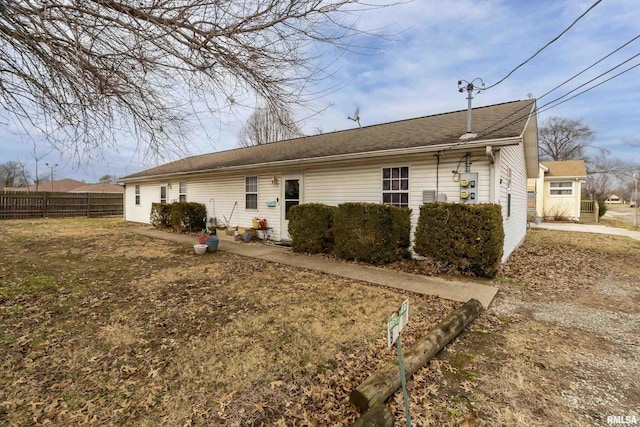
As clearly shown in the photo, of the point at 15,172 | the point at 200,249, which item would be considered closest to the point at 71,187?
the point at 15,172

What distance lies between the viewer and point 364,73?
5422mm

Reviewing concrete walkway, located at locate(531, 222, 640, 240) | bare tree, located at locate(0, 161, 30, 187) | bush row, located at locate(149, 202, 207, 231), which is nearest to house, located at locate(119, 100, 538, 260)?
bush row, located at locate(149, 202, 207, 231)

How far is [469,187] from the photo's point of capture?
6.37m

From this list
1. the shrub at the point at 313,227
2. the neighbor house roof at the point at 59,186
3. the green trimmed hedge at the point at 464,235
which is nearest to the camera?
the green trimmed hedge at the point at 464,235

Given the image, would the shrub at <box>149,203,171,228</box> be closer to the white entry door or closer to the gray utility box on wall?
the white entry door

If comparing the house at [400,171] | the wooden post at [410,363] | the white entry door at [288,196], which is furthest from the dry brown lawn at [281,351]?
the white entry door at [288,196]

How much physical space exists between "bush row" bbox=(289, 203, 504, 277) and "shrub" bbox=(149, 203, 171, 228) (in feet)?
25.6

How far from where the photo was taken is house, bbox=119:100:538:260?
6.30 m

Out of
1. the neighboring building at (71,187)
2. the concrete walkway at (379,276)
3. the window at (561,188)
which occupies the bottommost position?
the concrete walkway at (379,276)

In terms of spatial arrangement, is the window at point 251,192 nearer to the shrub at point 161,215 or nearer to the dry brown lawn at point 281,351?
the shrub at point 161,215

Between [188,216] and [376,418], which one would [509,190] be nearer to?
[376,418]

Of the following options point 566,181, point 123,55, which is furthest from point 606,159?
point 123,55

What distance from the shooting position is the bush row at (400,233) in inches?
221

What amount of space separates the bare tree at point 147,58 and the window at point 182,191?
10256 millimetres
